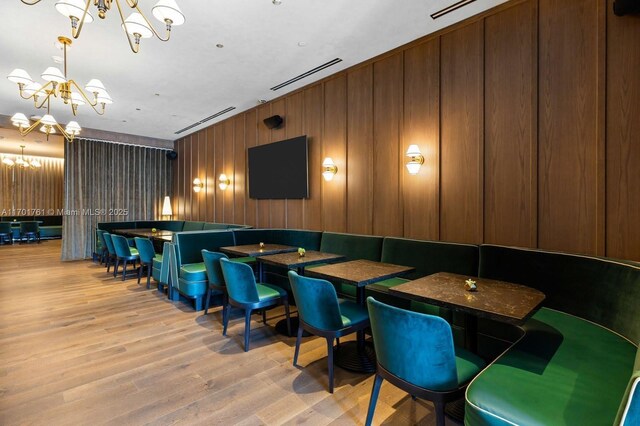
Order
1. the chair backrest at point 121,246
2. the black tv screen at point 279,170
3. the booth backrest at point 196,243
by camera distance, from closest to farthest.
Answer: the booth backrest at point 196,243, the black tv screen at point 279,170, the chair backrest at point 121,246

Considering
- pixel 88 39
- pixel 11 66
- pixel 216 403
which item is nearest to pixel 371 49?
pixel 88 39

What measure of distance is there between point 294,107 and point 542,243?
4.11 metres

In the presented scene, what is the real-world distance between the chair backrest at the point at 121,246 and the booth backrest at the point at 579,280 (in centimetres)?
572

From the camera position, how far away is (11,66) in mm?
4406

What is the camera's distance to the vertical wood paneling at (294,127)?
5293mm

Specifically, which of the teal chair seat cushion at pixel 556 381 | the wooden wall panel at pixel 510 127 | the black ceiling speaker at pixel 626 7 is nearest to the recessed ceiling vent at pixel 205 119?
the wooden wall panel at pixel 510 127

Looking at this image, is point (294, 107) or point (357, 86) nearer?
Answer: point (357, 86)

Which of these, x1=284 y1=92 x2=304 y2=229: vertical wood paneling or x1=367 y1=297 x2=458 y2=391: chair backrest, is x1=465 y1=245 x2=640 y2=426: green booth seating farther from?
→ x1=284 y1=92 x2=304 y2=229: vertical wood paneling

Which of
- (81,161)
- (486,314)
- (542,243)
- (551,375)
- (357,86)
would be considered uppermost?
(357,86)

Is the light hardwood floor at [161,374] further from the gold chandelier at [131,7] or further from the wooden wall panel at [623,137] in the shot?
the gold chandelier at [131,7]

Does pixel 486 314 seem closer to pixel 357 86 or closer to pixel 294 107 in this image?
pixel 357 86

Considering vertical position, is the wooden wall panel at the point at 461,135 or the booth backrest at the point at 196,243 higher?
the wooden wall panel at the point at 461,135

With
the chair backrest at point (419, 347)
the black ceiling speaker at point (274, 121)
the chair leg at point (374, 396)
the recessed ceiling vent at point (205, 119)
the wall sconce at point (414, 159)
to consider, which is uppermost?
the recessed ceiling vent at point (205, 119)

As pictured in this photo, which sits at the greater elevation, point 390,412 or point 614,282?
point 614,282
